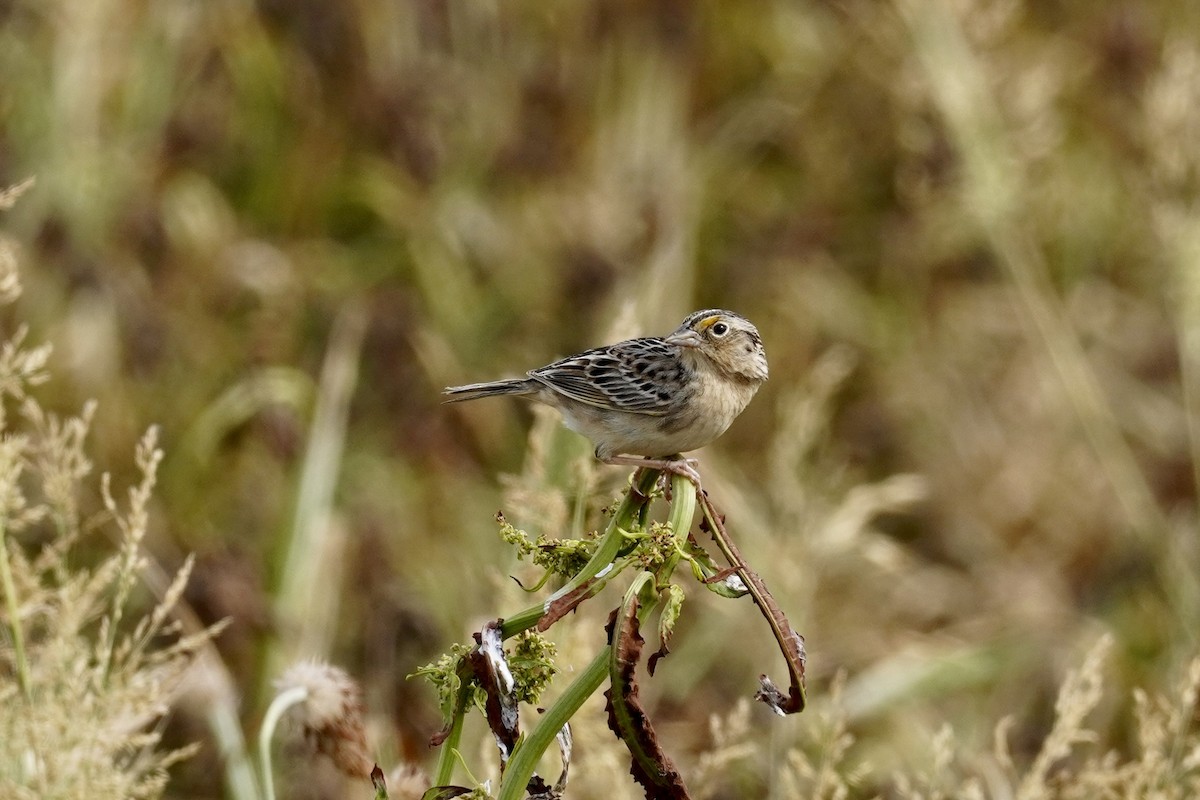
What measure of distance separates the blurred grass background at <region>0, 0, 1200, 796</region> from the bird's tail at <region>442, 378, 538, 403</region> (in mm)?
1040

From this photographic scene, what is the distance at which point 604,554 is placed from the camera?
6.05 feet

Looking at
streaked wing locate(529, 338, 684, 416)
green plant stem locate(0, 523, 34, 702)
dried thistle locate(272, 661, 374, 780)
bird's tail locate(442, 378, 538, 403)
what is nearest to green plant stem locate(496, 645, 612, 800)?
dried thistle locate(272, 661, 374, 780)

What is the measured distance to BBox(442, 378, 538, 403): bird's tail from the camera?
3723 mm

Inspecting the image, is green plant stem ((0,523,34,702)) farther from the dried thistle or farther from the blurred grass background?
the blurred grass background

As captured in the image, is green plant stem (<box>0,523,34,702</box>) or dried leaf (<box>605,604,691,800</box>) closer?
dried leaf (<box>605,604,691,800</box>)

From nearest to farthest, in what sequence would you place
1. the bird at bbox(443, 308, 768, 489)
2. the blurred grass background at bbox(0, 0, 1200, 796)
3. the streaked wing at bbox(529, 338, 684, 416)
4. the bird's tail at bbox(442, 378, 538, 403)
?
the bird at bbox(443, 308, 768, 489), the streaked wing at bbox(529, 338, 684, 416), the bird's tail at bbox(442, 378, 538, 403), the blurred grass background at bbox(0, 0, 1200, 796)

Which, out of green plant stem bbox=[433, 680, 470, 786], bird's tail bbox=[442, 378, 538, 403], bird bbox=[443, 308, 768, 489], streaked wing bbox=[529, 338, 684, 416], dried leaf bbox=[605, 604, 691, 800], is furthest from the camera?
bird's tail bbox=[442, 378, 538, 403]

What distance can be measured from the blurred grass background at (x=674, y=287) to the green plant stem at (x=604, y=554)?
9.03 feet

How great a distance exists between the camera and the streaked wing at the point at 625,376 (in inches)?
139

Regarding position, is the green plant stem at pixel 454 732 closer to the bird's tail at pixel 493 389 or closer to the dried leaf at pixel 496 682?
the dried leaf at pixel 496 682

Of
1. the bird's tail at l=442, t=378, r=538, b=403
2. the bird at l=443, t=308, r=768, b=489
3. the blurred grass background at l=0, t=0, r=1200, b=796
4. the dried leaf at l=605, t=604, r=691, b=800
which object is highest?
the blurred grass background at l=0, t=0, r=1200, b=796

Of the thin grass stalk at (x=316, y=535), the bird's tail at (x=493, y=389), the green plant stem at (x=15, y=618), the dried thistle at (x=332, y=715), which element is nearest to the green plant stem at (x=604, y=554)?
the dried thistle at (x=332, y=715)

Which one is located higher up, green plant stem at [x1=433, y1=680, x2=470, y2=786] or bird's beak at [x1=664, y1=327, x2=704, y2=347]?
bird's beak at [x1=664, y1=327, x2=704, y2=347]

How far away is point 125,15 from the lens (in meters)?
6.98
